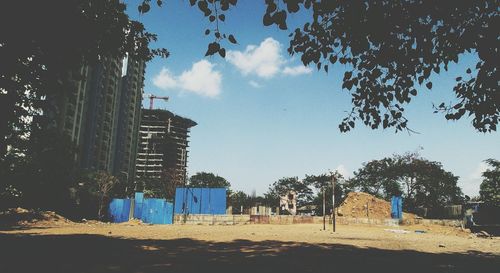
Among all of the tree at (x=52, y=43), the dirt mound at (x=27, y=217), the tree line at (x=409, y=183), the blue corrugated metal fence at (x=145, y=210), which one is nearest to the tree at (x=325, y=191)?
the tree line at (x=409, y=183)

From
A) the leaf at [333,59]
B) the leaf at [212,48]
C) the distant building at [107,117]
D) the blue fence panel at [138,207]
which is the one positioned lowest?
the blue fence panel at [138,207]

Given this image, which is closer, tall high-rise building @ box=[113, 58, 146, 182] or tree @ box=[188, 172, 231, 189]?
tall high-rise building @ box=[113, 58, 146, 182]

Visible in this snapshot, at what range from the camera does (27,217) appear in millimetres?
26875

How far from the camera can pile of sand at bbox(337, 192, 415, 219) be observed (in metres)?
44.3

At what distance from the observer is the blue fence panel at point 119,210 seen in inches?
1393

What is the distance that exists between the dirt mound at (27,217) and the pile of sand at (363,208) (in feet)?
104

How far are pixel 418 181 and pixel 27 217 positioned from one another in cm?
6270

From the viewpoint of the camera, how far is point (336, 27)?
684 cm

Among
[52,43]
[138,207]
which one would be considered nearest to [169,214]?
[138,207]

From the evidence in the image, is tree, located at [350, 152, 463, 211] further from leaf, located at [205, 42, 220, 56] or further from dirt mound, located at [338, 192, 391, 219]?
leaf, located at [205, 42, 220, 56]

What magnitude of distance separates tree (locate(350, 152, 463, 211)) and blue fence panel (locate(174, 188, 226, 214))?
38.9 metres

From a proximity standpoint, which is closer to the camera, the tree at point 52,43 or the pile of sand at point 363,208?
the tree at point 52,43

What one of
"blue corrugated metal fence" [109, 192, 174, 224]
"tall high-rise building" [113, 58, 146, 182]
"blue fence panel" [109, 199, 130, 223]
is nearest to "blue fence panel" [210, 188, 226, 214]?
"blue corrugated metal fence" [109, 192, 174, 224]

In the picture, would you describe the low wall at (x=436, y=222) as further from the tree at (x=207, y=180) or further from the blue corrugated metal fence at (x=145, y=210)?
the tree at (x=207, y=180)
